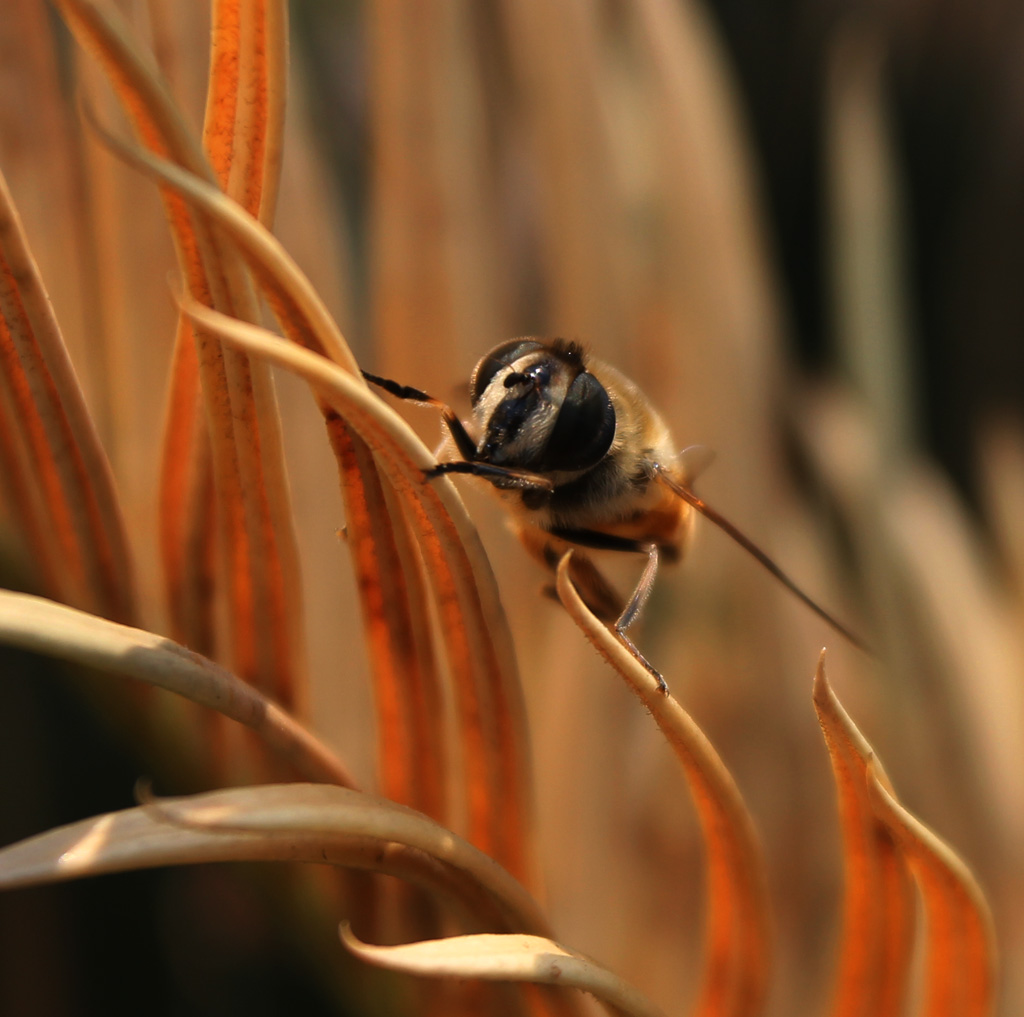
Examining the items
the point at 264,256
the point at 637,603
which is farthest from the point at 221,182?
the point at 637,603

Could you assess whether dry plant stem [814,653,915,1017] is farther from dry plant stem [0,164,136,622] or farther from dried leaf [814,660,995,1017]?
dry plant stem [0,164,136,622]

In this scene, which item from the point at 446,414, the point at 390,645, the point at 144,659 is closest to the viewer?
the point at 144,659

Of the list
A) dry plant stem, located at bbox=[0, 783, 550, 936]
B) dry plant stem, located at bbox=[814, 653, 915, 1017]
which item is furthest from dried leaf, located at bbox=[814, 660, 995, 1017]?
dry plant stem, located at bbox=[0, 783, 550, 936]

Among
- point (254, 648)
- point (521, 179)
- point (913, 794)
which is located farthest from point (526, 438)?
point (913, 794)

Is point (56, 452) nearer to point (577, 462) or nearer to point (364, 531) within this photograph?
point (364, 531)

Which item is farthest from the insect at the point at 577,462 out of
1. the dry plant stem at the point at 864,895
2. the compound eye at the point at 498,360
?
the dry plant stem at the point at 864,895

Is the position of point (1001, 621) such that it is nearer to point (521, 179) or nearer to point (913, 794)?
point (913, 794)
